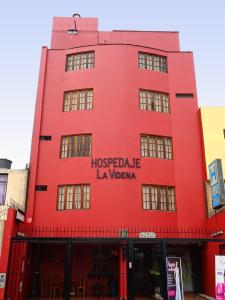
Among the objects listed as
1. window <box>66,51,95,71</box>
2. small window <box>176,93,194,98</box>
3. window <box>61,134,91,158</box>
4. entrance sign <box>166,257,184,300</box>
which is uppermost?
window <box>66,51,95,71</box>

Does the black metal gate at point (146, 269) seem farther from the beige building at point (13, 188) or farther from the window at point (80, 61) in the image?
the window at point (80, 61)

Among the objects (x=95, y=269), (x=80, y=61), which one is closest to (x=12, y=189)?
(x=95, y=269)

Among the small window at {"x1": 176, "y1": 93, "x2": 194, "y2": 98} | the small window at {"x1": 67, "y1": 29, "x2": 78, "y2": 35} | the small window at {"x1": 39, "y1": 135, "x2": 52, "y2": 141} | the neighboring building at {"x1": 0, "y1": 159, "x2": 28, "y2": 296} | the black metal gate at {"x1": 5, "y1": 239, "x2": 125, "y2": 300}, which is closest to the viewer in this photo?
the black metal gate at {"x1": 5, "y1": 239, "x2": 125, "y2": 300}

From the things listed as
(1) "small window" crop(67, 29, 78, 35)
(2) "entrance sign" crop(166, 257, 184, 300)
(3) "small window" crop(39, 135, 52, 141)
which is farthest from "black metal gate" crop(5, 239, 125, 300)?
(1) "small window" crop(67, 29, 78, 35)

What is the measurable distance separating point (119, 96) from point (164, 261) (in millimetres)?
11352

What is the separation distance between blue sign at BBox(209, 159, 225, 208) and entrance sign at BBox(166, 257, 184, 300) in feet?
19.3

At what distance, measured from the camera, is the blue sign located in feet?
53.3

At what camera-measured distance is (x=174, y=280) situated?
11211mm

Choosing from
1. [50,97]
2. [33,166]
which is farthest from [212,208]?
[50,97]

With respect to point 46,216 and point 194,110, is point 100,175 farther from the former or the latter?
point 194,110

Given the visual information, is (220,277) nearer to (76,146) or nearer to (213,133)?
(213,133)

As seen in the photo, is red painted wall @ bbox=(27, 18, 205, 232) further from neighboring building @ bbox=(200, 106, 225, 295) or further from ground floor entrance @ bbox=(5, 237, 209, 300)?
ground floor entrance @ bbox=(5, 237, 209, 300)

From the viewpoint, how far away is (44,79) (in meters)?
21.0

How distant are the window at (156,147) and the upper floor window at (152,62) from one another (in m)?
4.95
